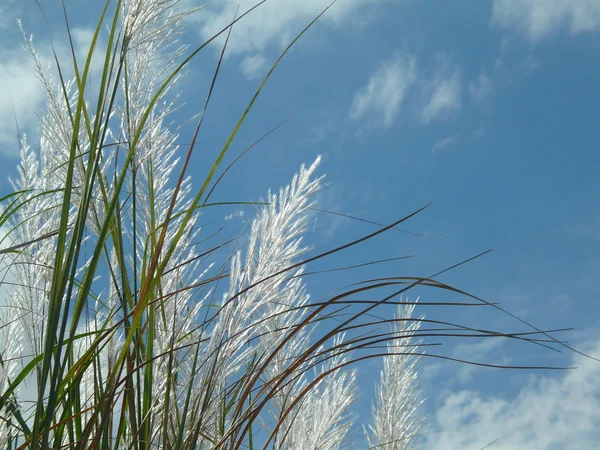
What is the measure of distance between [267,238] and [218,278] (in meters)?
0.21

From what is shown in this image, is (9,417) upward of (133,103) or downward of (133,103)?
downward

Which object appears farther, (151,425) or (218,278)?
(218,278)

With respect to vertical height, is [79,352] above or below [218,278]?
below

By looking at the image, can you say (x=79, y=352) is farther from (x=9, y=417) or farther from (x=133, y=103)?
(x=133, y=103)

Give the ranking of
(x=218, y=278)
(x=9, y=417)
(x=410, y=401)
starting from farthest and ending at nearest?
1. (x=410, y=401)
2. (x=218, y=278)
3. (x=9, y=417)

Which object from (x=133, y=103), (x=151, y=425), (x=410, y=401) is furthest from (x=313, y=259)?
(x=410, y=401)

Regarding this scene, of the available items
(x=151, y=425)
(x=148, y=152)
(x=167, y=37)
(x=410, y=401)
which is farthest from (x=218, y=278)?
(x=410, y=401)

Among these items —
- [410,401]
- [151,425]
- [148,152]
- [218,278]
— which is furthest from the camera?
[410,401]

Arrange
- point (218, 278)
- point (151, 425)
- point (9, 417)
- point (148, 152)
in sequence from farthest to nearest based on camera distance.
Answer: point (218, 278), point (148, 152), point (9, 417), point (151, 425)

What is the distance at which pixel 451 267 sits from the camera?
1.23m

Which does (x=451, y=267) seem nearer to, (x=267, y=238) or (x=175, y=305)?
(x=267, y=238)

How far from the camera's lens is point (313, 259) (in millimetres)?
1153

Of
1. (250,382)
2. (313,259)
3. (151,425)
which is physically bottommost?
(151,425)

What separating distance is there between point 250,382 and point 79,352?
504mm
